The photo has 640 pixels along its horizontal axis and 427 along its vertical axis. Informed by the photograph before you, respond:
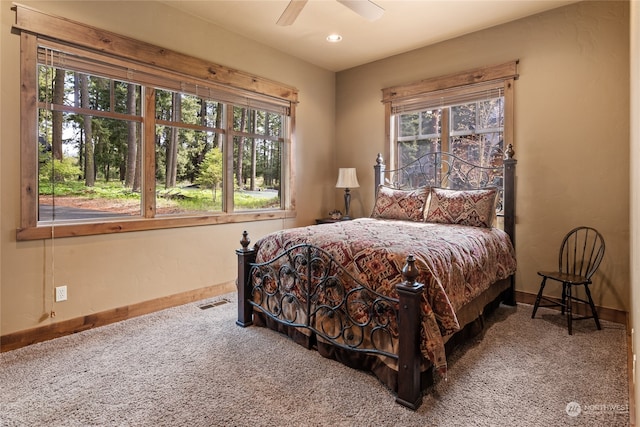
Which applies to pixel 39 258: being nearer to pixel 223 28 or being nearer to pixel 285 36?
pixel 223 28

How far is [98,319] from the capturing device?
2.80 meters

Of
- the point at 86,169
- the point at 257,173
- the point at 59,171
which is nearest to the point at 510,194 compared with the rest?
the point at 257,173

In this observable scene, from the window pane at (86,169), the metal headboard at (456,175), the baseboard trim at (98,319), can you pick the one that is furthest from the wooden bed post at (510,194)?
the window pane at (86,169)

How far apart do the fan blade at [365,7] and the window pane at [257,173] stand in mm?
1876

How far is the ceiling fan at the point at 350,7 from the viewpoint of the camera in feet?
8.36

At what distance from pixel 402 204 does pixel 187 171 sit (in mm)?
2279

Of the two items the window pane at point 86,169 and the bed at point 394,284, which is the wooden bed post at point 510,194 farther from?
the window pane at point 86,169

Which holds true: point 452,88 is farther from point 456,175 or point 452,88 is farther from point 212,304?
point 212,304

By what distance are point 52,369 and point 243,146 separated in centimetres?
267

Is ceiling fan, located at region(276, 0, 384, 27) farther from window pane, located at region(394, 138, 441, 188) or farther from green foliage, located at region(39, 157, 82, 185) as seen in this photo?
green foliage, located at region(39, 157, 82, 185)

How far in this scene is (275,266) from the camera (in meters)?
2.61

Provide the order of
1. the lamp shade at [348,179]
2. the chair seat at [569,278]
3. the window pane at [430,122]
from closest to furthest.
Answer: the chair seat at [569,278] < the window pane at [430,122] < the lamp shade at [348,179]

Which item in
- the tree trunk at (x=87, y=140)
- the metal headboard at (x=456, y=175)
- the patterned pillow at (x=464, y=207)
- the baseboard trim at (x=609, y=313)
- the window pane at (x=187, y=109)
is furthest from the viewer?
the metal headboard at (x=456, y=175)

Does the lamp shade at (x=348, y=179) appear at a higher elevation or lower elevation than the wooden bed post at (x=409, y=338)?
higher
